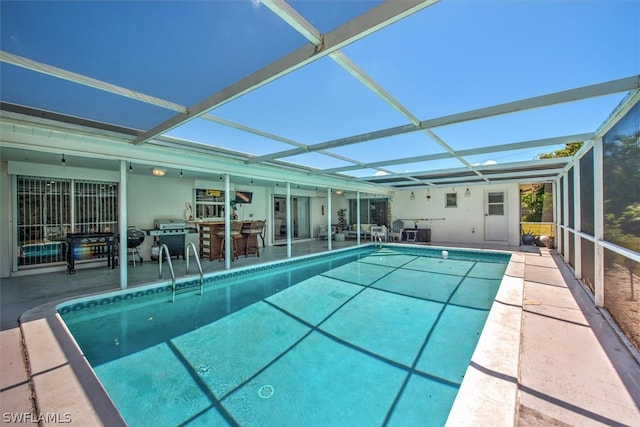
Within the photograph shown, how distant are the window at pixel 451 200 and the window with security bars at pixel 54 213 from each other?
12716 millimetres

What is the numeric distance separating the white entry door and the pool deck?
755 centimetres

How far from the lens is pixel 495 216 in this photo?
10.9 metres

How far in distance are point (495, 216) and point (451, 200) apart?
1.85m

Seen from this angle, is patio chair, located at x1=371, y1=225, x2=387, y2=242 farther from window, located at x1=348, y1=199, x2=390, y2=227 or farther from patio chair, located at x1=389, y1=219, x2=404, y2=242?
window, located at x1=348, y1=199, x2=390, y2=227

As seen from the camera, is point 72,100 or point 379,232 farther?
point 379,232

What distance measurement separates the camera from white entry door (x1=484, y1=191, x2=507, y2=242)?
1071 cm

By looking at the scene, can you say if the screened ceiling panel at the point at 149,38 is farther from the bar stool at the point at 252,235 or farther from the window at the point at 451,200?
the window at the point at 451,200

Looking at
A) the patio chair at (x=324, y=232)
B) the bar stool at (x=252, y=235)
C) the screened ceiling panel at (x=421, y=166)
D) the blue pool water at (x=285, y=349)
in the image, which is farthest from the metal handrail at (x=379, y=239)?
the bar stool at (x=252, y=235)

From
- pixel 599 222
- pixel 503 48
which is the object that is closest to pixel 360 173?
pixel 599 222

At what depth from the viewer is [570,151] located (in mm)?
15062

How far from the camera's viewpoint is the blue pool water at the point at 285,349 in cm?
231

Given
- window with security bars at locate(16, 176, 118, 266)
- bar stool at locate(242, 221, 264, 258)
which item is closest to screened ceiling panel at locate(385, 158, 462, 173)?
bar stool at locate(242, 221, 264, 258)

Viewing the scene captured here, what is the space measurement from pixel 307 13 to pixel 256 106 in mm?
1598

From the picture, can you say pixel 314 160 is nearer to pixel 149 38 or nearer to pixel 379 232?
pixel 149 38
